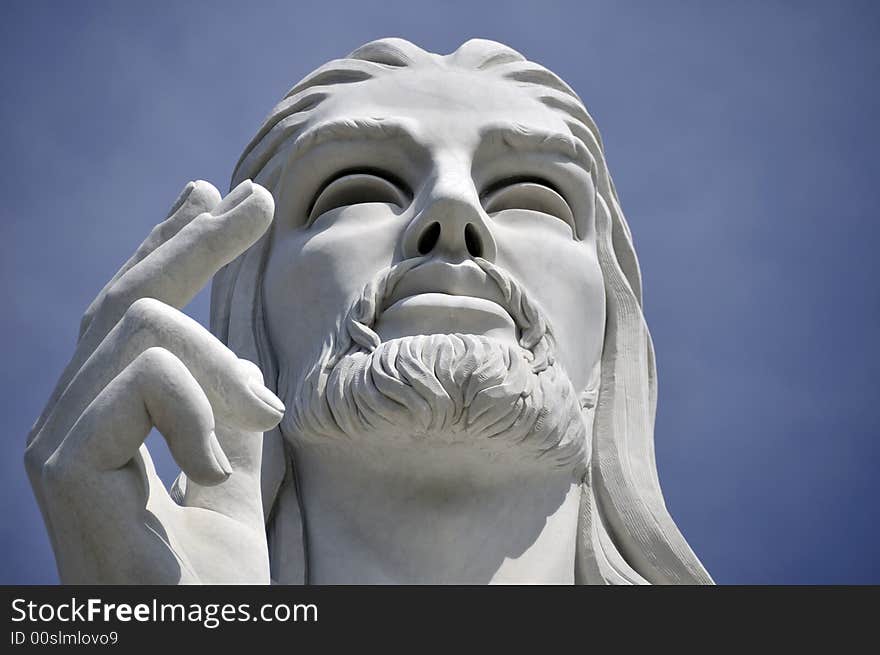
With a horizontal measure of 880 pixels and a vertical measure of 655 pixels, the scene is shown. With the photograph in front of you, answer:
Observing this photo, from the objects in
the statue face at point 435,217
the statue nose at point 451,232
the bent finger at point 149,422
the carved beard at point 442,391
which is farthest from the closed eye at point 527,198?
the bent finger at point 149,422

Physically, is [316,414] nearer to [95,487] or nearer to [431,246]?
[431,246]

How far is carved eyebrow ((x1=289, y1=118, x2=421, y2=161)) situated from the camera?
8039mm

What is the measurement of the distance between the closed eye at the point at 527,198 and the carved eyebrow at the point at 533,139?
16 cm

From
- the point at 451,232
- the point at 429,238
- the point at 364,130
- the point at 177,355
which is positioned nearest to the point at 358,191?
the point at 364,130

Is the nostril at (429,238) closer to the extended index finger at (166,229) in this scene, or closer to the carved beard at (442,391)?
the carved beard at (442,391)

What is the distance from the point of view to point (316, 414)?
7.43 m


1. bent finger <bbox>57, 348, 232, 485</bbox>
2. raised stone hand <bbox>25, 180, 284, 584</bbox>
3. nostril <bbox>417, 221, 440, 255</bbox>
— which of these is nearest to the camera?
bent finger <bbox>57, 348, 232, 485</bbox>

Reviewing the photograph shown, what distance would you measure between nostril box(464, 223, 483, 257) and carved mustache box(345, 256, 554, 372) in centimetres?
8

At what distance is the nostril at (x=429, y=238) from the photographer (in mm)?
7668

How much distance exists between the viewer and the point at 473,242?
7.70m

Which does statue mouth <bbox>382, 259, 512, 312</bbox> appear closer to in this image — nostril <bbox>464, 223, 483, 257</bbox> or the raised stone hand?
nostril <bbox>464, 223, 483, 257</bbox>

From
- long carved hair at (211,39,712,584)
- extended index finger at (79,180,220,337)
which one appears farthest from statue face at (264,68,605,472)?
extended index finger at (79,180,220,337)
